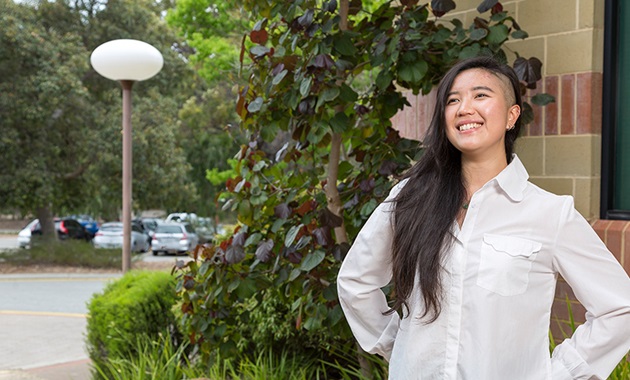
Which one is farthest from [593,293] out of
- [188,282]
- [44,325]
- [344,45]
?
[44,325]

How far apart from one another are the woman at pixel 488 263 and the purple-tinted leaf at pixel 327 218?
6.01 ft

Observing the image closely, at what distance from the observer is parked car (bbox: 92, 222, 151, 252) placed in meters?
29.8

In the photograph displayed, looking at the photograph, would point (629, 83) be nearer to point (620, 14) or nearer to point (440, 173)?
point (620, 14)

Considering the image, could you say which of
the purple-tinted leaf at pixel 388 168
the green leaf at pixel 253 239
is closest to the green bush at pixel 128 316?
the green leaf at pixel 253 239

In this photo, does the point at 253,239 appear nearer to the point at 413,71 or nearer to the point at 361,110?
the point at 361,110

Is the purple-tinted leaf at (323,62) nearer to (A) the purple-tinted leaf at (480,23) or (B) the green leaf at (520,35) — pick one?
(A) the purple-tinted leaf at (480,23)

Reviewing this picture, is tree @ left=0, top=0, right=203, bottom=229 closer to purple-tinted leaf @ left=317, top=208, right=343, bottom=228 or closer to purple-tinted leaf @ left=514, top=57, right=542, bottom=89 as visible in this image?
purple-tinted leaf @ left=317, top=208, right=343, bottom=228

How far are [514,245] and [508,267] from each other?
0.06 meters

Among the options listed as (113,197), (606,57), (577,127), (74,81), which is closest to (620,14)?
(606,57)

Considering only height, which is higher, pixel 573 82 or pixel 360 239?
pixel 573 82

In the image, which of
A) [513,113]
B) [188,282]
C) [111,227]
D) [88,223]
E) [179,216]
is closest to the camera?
[513,113]

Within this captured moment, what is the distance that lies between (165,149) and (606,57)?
73.1 ft

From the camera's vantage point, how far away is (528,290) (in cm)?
202

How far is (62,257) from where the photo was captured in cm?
2503
